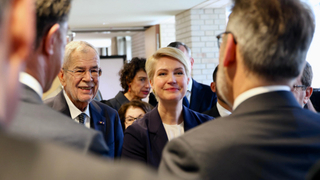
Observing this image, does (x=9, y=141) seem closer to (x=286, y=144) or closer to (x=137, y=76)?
(x=286, y=144)

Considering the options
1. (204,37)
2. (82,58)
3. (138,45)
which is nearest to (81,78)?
(82,58)

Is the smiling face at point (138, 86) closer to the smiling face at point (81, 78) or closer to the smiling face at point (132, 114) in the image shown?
the smiling face at point (132, 114)

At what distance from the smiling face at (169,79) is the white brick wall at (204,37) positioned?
5.85 metres

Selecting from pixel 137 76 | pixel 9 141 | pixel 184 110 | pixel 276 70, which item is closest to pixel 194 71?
pixel 137 76

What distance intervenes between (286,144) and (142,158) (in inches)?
46.7

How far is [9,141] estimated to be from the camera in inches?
13.2

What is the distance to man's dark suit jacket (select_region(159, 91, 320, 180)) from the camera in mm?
896

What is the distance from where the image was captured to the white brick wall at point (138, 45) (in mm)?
13098

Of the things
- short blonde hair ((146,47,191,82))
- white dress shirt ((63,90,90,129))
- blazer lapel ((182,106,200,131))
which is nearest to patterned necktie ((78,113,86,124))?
white dress shirt ((63,90,90,129))

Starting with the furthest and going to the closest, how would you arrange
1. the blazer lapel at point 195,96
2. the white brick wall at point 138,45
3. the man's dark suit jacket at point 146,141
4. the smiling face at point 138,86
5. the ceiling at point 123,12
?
the white brick wall at point 138,45 → the ceiling at point 123,12 → the smiling face at point 138,86 → the blazer lapel at point 195,96 → the man's dark suit jacket at point 146,141

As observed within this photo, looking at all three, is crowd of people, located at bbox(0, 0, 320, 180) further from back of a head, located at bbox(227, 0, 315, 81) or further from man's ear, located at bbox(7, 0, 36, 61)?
man's ear, located at bbox(7, 0, 36, 61)

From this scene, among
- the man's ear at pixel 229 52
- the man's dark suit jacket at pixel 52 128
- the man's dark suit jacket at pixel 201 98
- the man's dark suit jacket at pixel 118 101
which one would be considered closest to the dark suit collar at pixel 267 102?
the man's ear at pixel 229 52

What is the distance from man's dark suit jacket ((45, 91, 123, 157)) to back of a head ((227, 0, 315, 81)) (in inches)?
57.8

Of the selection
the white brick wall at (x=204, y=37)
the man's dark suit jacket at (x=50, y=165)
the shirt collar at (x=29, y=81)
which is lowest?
the man's dark suit jacket at (x=50, y=165)
